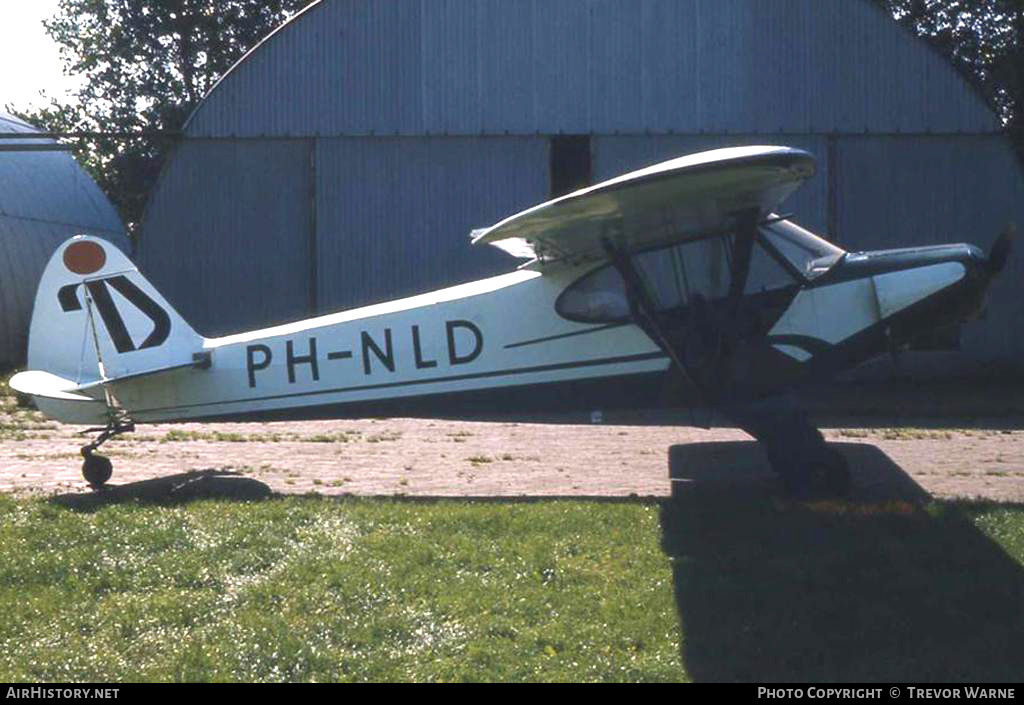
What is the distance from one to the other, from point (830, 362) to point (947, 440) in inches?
160

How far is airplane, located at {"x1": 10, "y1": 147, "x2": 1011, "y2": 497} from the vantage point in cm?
1024

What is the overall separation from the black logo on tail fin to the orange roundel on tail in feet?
0.39

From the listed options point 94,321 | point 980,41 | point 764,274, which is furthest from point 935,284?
point 980,41

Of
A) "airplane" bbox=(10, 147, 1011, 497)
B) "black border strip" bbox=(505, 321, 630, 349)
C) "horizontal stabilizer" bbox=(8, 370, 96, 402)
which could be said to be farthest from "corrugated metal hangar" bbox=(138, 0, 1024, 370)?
"horizontal stabilizer" bbox=(8, 370, 96, 402)

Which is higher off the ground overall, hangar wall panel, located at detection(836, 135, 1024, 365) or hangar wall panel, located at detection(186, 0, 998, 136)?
hangar wall panel, located at detection(186, 0, 998, 136)

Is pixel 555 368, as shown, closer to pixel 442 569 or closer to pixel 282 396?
pixel 282 396

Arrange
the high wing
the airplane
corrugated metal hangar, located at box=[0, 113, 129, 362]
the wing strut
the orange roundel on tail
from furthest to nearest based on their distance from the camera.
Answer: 1. corrugated metal hangar, located at box=[0, 113, 129, 362]
2. the orange roundel on tail
3. the wing strut
4. the airplane
5. the high wing

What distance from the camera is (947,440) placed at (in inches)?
543

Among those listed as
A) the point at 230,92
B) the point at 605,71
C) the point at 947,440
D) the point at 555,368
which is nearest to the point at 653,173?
the point at 555,368

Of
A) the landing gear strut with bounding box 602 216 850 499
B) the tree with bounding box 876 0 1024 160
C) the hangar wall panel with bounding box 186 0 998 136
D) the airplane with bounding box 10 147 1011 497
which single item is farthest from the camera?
the tree with bounding box 876 0 1024 160

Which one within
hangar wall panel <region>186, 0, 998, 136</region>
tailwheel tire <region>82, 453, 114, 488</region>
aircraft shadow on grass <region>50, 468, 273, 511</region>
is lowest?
aircraft shadow on grass <region>50, 468, 273, 511</region>

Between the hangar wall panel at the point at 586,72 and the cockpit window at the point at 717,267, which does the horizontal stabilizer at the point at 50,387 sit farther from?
the hangar wall panel at the point at 586,72

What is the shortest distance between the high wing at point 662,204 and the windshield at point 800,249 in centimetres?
25

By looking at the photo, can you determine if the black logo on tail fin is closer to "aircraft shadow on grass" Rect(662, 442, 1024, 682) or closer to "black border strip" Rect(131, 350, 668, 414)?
"black border strip" Rect(131, 350, 668, 414)
